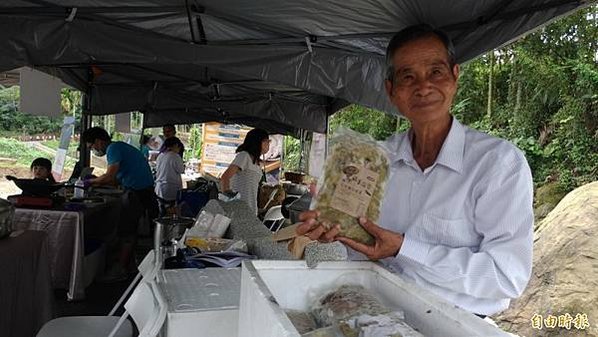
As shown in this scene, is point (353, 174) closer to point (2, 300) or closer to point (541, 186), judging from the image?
point (2, 300)

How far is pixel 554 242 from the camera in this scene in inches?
167

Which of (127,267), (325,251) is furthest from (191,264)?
(127,267)

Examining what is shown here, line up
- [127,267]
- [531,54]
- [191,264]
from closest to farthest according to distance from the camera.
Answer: [191,264], [127,267], [531,54]

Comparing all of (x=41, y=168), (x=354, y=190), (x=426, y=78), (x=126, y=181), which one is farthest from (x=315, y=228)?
(x=41, y=168)

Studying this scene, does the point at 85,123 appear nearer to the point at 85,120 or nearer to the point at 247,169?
the point at 85,120

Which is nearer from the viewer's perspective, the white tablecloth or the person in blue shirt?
the white tablecloth

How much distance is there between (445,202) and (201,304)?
30.3 inches

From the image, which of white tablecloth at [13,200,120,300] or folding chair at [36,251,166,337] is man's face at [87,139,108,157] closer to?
white tablecloth at [13,200,120,300]

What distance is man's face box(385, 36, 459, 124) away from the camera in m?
1.18

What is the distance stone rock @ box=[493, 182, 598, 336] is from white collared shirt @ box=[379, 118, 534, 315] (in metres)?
3.03

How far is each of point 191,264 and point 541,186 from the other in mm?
8223

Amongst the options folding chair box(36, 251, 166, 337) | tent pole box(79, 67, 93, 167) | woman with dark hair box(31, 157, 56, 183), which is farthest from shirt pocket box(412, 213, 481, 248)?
tent pole box(79, 67, 93, 167)

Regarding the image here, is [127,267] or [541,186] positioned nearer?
[127,267]

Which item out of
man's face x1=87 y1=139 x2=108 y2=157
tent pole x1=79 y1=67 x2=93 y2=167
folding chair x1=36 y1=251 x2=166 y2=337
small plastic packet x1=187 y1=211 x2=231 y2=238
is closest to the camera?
folding chair x1=36 y1=251 x2=166 y2=337
